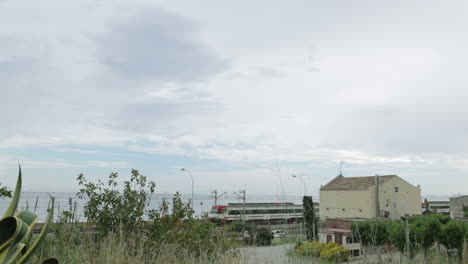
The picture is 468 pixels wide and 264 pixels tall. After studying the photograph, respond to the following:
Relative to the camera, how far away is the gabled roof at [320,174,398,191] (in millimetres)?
49475

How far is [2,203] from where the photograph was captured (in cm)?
706

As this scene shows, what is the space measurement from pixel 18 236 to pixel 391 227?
20.8 meters

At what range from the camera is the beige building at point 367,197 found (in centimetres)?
4825

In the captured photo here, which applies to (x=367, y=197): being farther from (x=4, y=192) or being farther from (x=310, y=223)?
(x=4, y=192)

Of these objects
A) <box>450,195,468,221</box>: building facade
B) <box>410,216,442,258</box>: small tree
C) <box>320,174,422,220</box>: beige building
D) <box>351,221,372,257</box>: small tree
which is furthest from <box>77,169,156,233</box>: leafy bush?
<box>450,195,468,221</box>: building facade

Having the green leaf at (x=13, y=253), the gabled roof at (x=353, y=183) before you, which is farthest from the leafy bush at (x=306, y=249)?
the gabled roof at (x=353, y=183)

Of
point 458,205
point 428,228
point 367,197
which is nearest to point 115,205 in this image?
point 428,228

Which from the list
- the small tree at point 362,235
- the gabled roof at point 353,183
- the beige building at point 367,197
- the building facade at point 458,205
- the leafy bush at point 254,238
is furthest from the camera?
the building facade at point 458,205

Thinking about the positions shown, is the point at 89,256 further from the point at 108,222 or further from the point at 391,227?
the point at 391,227

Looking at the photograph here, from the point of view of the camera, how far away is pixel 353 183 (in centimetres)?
5131

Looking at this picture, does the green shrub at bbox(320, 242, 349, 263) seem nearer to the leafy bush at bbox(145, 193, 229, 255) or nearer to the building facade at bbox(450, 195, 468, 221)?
the leafy bush at bbox(145, 193, 229, 255)

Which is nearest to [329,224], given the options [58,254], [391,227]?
[391,227]

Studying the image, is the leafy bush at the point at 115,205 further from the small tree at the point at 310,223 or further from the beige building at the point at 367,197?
the beige building at the point at 367,197

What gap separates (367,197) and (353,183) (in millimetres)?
3245
